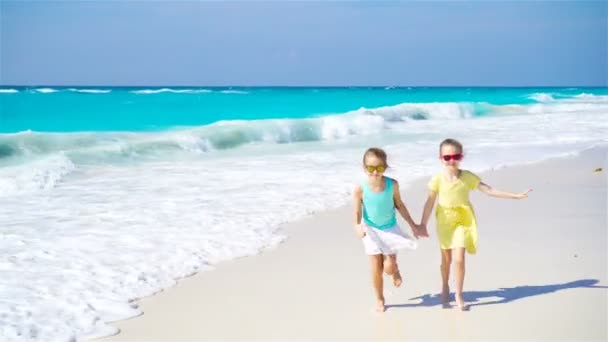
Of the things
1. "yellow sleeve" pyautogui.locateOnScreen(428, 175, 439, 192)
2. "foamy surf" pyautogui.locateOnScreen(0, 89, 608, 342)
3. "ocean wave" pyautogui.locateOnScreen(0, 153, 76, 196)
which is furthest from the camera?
"ocean wave" pyautogui.locateOnScreen(0, 153, 76, 196)

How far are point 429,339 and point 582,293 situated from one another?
4.68ft

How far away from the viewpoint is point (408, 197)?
31.4ft

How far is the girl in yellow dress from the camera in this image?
15.7 feet

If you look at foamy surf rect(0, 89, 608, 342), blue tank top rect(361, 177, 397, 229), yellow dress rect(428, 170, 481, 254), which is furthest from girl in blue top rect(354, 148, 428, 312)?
foamy surf rect(0, 89, 608, 342)

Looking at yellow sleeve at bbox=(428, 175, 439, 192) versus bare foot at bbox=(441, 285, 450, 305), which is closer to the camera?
bare foot at bbox=(441, 285, 450, 305)

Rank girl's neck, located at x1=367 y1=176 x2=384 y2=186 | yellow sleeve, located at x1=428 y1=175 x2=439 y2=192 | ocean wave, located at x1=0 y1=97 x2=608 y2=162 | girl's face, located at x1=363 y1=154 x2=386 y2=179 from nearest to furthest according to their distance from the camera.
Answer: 1. girl's face, located at x1=363 y1=154 x2=386 y2=179
2. girl's neck, located at x1=367 y1=176 x2=384 y2=186
3. yellow sleeve, located at x1=428 y1=175 x2=439 y2=192
4. ocean wave, located at x1=0 y1=97 x2=608 y2=162

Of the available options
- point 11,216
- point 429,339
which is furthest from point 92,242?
point 429,339

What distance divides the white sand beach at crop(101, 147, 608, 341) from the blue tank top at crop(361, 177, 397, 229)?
559 millimetres

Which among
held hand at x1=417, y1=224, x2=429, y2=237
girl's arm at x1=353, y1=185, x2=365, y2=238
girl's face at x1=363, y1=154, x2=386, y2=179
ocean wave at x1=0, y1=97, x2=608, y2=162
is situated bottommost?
held hand at x1=417, y1=224, x2=429, y2=237

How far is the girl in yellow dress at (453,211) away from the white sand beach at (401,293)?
0.34m

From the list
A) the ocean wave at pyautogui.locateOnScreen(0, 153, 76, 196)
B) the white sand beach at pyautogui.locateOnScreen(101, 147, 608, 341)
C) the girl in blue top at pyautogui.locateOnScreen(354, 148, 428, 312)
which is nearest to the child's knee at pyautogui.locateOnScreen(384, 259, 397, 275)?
the girl in blue top at pyautogui.locateOnScreen(354, 148, 428, 312)

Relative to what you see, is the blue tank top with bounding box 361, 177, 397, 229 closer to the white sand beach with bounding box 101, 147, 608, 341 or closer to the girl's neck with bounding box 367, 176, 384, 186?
the girl's neck with bounding box 367, 176, 384, 186

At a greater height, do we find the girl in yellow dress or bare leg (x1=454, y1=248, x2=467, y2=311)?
the girl in yellow dress

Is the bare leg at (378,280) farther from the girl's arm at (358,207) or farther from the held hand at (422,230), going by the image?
the held hand at (422,230)
